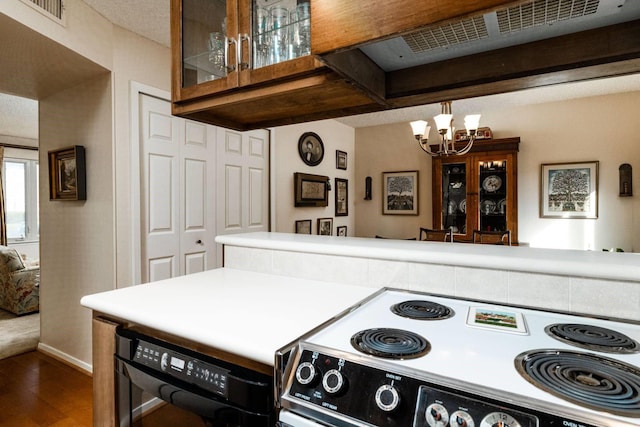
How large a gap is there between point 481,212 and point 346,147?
202 cm

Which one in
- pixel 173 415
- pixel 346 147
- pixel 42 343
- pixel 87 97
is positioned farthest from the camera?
pixel 346 147

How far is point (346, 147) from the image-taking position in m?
5.02

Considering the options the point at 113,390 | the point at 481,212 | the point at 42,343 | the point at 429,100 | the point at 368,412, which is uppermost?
the point at 429,100

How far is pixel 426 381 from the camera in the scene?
24.6 inches

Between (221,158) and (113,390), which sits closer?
(113,390)

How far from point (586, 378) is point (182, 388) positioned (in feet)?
3.02

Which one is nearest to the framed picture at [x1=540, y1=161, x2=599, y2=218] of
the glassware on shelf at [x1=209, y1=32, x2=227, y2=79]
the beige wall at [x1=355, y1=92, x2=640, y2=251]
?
the beige wall at [x1=355, y1=92, x2=640, y2=251]

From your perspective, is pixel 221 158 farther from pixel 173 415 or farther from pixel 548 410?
pixel 548 410

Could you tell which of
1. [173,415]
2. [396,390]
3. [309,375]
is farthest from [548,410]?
[173,415]

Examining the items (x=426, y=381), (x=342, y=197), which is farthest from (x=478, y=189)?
(x=426, y=381)

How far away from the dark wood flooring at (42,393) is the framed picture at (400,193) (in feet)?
12.7

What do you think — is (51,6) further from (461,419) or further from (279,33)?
(461,419)

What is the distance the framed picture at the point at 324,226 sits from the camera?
439cm

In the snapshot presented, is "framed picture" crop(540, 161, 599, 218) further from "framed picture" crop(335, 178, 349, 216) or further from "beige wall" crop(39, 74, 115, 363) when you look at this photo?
"beige wall" crop(39, 74, 115, 363)
